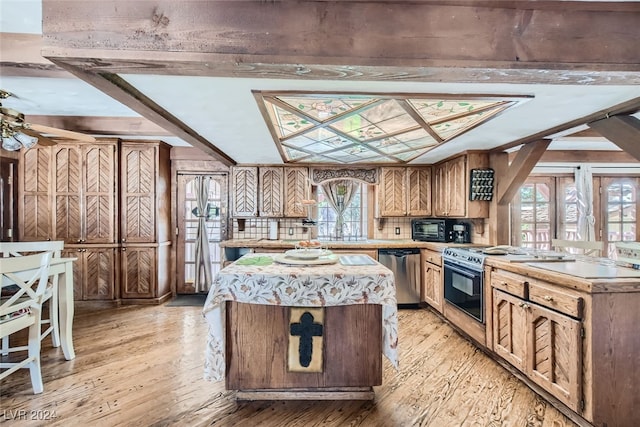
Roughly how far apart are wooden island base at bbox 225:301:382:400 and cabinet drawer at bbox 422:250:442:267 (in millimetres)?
2119

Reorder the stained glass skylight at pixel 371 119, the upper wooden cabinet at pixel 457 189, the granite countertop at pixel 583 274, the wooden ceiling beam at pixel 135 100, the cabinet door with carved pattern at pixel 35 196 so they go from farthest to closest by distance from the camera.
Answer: the cabinet door with carved pattern at pixel 35 196 < the upper wooden cabinet at pixel 457 189 < the stained glass skylight at pixel 371 119 < the granite countertop at pixel 583 274 < the wooden ceiling beam at pixel 135 100

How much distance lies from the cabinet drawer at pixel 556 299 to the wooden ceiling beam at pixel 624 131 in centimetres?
127

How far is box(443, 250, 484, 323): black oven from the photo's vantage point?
3.09 meters

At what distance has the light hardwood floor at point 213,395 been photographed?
205 centimetres

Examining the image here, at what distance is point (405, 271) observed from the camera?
4.48 m

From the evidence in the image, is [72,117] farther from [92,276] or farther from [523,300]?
[523,300]

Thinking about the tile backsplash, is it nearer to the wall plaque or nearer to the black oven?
the black oven

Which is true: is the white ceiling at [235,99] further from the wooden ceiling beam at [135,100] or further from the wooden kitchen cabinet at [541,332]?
the wooden kitchen cabinet at [541,332]

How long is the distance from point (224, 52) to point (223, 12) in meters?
0.19

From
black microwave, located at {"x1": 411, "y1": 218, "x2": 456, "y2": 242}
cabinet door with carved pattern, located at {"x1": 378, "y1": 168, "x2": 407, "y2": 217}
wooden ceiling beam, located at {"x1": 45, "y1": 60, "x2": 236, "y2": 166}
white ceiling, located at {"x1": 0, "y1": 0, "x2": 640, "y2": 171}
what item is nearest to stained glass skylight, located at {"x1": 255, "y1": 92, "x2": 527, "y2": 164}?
white ceiling, located at {"x1": 0, "y1": 0, "x2": 640, "y2": 171}

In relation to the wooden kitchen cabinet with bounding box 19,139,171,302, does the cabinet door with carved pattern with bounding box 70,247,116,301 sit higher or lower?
lower

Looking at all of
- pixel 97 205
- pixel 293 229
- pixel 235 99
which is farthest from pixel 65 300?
pixel 293 229

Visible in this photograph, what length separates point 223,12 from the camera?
1.47 meters

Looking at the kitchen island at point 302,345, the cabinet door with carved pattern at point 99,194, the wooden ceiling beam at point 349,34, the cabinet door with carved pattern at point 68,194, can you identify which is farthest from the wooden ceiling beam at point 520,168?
the cabinet door with carved pattern at point 68,194
